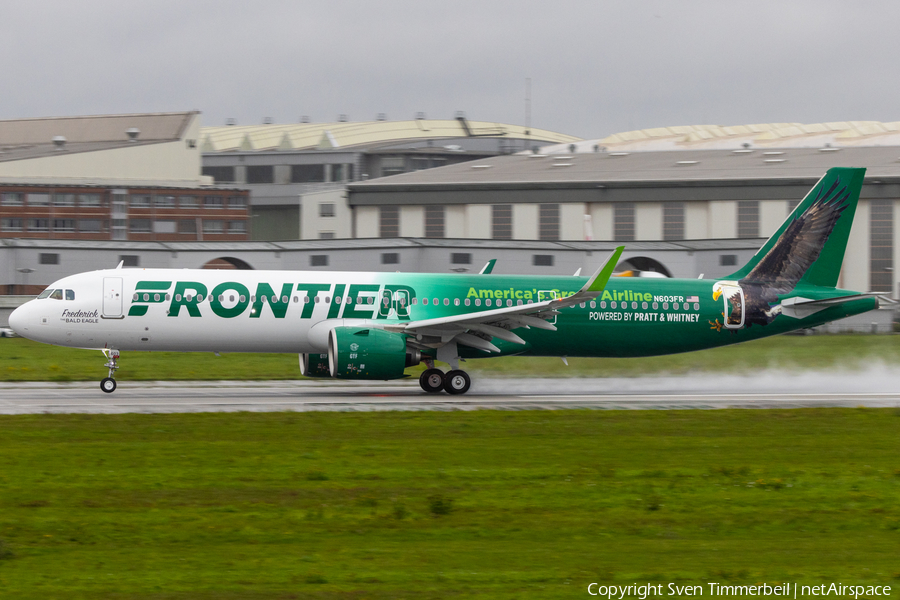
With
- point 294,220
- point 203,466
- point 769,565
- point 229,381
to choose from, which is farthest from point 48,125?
point 769,565

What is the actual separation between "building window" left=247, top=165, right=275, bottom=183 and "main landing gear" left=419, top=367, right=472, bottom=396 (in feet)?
252

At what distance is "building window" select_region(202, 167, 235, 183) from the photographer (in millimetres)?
102637

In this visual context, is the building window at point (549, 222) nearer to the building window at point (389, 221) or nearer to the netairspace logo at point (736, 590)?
the building window at point (389, 221)

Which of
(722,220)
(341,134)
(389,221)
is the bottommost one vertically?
(722,220)

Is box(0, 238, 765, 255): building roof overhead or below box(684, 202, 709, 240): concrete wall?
below

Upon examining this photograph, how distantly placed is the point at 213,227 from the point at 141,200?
6.59 metres

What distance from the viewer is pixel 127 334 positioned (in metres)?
25.6

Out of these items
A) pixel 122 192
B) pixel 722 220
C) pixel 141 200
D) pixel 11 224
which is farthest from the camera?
pixel 141 200

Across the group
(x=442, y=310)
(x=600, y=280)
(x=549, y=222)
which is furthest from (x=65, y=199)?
(x=600, y=280)

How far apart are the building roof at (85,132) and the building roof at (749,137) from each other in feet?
120

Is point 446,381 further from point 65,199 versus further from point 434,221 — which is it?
point 65,199

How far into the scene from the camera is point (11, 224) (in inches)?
3297

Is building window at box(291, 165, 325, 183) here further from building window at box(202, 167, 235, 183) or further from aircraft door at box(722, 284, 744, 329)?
aircraft door at box(722, 284, 744, 329)

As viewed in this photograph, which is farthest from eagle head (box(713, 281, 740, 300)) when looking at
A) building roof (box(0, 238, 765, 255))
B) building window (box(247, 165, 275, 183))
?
building window (box(247, 165, 275, 183))
